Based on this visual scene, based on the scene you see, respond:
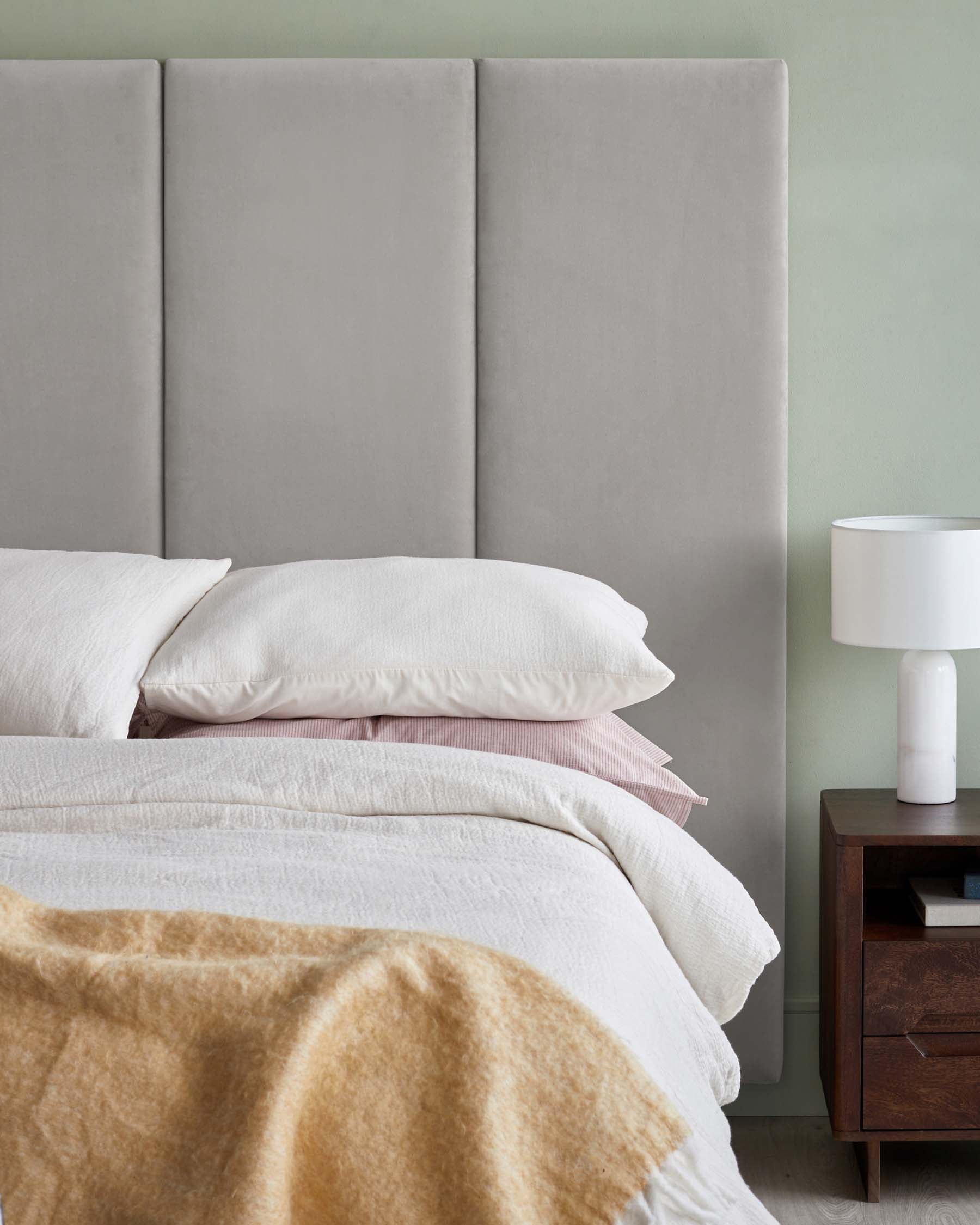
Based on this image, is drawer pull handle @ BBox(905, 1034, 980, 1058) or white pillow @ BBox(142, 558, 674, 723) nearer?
white pillow @ BBox(142, 558, 674, 723)

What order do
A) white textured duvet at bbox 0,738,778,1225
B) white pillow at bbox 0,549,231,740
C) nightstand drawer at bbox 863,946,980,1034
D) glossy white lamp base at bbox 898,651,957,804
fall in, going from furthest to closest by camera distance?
glossy white lamp base at bbox 898,651,957,804 < nightstand drawer at bbox 863,946,980,1034 < white pillow at bbox 0,549,231,740 < white textured duvet at bbox 0,738,778,1225

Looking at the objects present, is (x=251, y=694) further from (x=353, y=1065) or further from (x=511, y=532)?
(x=353, y=1065)

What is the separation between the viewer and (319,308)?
2.12 meters

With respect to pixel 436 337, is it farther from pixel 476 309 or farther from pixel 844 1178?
pixel 844 1178

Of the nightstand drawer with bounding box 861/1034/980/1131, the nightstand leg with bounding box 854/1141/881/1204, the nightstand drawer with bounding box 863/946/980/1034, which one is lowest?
the nightstand leg with bounding box 854/1141/881/1204

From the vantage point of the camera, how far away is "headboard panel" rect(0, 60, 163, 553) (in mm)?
2102

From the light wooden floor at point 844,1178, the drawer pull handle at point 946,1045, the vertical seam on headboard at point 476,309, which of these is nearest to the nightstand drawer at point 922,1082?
the drawer pull handle at point 946,1045

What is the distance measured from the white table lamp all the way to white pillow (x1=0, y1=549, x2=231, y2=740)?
1043mm

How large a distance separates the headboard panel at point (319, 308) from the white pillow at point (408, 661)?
1.53 feet

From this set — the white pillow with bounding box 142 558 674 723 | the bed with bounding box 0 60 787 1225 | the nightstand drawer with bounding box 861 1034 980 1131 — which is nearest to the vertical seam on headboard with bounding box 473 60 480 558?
the bed with bounding box 0 60 787 1225

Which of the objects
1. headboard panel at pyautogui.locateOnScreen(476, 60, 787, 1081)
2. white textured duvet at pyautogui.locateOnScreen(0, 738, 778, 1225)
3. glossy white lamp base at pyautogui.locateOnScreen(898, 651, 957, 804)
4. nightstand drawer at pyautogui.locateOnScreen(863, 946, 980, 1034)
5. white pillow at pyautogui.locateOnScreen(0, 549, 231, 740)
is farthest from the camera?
headboard panel at pyautogui.locateOnScreen(476, 60, 787, 1081)

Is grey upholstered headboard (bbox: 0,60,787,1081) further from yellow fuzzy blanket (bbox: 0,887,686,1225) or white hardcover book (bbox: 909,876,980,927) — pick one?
yellow fuzzy blanket (bbox: 0,887,686,1225)

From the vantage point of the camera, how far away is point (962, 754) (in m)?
2.25

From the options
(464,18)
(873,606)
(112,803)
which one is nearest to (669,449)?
(873,606)
